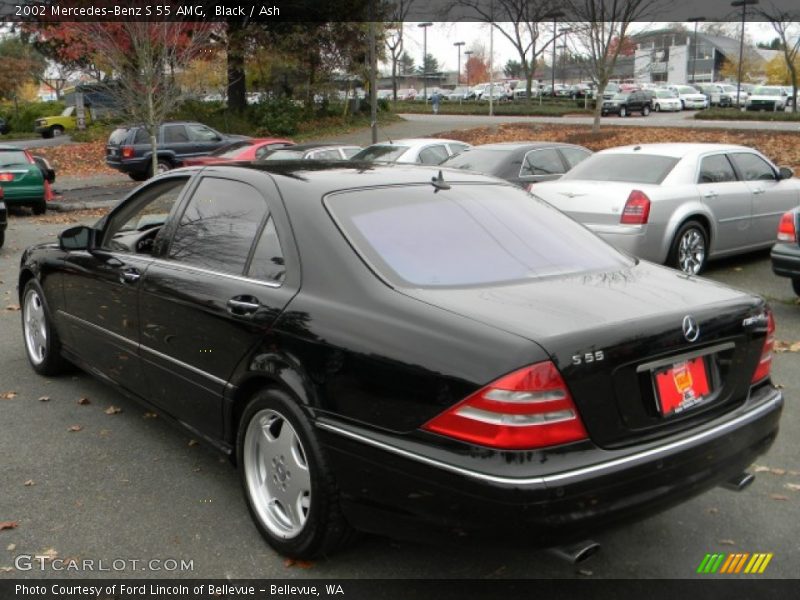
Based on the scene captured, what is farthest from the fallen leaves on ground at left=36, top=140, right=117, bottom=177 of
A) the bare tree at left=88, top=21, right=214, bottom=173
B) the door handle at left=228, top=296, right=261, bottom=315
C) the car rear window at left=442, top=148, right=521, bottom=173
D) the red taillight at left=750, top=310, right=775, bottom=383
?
the red taillight at left=750, top=310, right=775, bottom=383

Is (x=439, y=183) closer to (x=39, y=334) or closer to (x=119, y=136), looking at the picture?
(x=39, y=334)

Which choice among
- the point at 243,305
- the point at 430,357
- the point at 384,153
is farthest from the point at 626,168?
the point at 430,357

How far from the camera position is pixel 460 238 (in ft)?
11.8

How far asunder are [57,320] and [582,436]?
403 centimetres

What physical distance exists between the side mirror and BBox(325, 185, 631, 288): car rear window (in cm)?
209

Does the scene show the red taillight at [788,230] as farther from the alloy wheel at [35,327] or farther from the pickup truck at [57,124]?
the pickup truck at [57,124]

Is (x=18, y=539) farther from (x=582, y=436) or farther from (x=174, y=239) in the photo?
(x=582, y=436)

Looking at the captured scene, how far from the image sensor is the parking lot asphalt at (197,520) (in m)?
3.34

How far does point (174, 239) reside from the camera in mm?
4289

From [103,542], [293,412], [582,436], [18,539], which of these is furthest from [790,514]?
[18,539]

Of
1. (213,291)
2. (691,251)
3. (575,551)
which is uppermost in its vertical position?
(213,291)

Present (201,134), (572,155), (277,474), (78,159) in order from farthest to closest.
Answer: (78,159) → (201,134) → (572,155) → (277,474)

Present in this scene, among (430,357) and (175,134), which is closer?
(430,357)

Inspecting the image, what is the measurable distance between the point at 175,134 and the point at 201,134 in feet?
2.70
